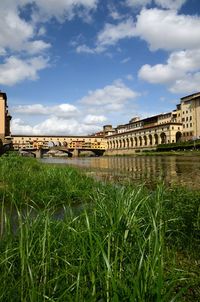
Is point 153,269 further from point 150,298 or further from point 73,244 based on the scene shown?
point 73,244

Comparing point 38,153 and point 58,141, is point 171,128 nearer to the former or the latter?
point 38,153

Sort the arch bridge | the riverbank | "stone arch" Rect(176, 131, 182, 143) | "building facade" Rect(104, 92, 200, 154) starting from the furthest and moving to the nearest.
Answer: "stone arch" Rect(176, 131, 182, 143) < the arch bridge < "building facade" Rect(104, 92, 200, 154) < the riverbank

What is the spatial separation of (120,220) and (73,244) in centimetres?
67

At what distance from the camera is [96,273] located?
11.0ft

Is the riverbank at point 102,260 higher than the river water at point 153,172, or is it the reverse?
the riverbank at point 102,260

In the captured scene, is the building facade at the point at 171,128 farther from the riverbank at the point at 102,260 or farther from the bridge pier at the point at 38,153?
the riverbank at the point at 102,260

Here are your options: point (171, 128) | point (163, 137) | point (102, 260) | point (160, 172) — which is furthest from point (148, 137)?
point (102, 260)

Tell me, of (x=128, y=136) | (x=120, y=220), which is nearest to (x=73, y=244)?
(x=120, y=220)

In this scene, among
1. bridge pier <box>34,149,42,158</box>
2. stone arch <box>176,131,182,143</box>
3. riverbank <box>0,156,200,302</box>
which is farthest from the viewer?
bridge pier <box>34,149,42,158</box>

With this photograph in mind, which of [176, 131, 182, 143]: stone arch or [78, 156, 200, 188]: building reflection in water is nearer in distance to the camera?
[78, 156, 200, 188]: building reflection in water

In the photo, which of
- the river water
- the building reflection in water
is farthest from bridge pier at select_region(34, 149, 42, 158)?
the building reflection in water

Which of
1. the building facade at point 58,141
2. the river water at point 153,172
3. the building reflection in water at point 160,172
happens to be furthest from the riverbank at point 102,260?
the building facade at point 58,141

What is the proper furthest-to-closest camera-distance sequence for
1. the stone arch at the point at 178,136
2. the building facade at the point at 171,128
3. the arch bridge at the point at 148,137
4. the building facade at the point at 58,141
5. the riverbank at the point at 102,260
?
the building facade at the point at 58,141, the stone arch at the point at 178,136, the arch bridge at the point at 148,137, the building facade at the point at 171,128, the riverbank at the point at 102,260

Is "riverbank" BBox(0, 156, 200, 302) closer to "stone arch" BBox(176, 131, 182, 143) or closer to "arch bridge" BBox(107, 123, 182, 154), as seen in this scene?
"arch bridge" BBox(107, 123, 182, 154)
